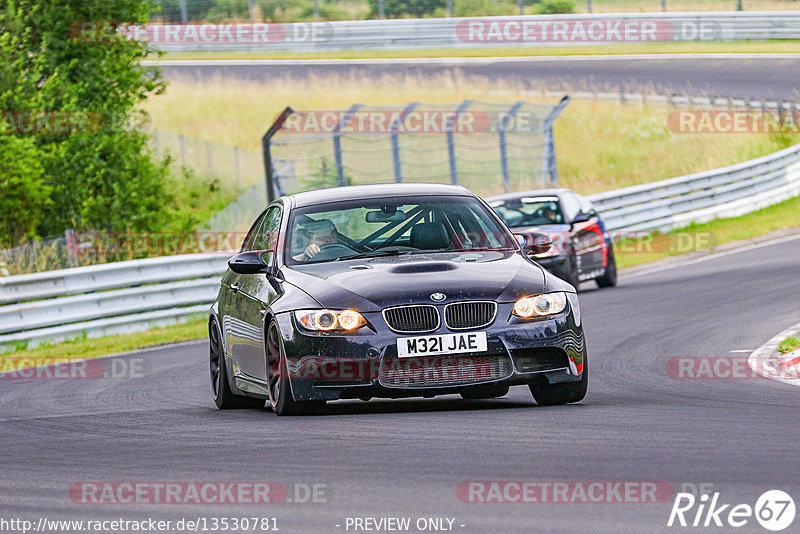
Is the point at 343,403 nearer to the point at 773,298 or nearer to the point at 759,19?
the point at 773,298

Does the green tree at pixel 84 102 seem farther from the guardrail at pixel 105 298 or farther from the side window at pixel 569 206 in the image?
the side window at pixel 569 206

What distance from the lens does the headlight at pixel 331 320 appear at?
340 inches

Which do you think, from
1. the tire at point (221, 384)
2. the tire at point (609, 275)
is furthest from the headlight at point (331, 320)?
the tire at point (609, 275)

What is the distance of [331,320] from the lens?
28.5 feet

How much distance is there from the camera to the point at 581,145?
3875cm

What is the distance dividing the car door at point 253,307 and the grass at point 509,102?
24.5 meters

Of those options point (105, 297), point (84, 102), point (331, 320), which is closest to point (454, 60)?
point (84, 102)

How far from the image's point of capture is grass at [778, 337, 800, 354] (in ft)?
39.6

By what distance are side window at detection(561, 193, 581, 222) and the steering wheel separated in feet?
35.8

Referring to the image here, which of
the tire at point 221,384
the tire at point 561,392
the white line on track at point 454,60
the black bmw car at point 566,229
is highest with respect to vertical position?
A: the tire at point 561,392

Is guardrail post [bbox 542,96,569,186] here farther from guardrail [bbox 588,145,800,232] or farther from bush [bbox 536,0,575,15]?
bush [bbox 536,0,575,15]

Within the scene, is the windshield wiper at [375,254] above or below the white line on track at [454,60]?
above

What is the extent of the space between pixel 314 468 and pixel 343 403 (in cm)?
315

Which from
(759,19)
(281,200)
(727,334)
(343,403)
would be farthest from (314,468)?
(759,19)
